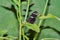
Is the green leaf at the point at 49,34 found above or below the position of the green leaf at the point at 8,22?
below

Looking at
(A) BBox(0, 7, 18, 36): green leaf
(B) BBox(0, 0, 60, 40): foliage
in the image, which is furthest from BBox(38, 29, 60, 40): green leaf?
(A) BBox(0, 7, 18, 36): green leaf

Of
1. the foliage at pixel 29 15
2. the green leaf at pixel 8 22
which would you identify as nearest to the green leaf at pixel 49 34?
the foliage at pixel 29 15

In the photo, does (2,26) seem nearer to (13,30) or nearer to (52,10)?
(13,30)

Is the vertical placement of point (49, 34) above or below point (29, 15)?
below

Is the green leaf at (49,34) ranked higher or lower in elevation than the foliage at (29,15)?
lower

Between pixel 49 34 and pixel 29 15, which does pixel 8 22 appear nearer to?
pixel 29 15

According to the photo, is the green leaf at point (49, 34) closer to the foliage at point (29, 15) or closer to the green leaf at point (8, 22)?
the foliage at point (29, 15)

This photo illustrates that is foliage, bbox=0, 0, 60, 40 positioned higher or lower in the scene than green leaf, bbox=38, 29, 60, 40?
higher

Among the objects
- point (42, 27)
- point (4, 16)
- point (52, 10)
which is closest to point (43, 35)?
point (42, 27)

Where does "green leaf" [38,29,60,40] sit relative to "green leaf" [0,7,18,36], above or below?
below

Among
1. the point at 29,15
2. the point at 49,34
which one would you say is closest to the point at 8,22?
the point at 29,15

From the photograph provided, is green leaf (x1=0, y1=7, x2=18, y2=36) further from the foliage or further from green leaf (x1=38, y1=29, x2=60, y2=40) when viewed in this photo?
green leaf (x1=38, y1=29, x2=60, y2=40)
